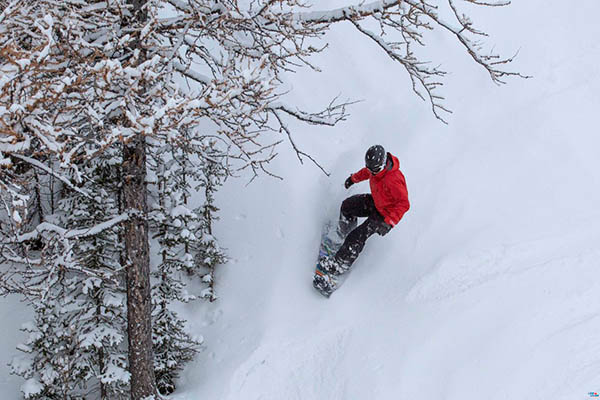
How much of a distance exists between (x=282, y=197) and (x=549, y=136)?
198 inches

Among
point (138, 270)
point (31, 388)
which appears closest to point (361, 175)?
point (138, 270)

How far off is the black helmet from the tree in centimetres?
107

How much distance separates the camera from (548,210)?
7.54 meters

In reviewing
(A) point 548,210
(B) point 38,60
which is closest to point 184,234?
(B) point 38,60

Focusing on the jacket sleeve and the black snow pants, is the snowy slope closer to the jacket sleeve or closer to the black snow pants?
the black snow pants

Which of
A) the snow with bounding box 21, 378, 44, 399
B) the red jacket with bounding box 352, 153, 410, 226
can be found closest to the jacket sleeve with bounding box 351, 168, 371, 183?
the red jacket with bounding box 352, 153, 410, 226

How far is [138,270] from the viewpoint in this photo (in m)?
6.68

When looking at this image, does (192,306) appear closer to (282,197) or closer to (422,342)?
(282,197)

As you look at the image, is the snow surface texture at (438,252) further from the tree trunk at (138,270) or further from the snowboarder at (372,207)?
the tree trunk at (138,270)

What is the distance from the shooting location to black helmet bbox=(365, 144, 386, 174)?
710 cm

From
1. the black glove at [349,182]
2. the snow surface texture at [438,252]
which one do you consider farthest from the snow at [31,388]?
the black glove at [349,182]

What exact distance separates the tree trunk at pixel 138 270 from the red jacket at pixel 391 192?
3.53 metres

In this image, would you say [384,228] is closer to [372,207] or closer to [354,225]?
[372,207]

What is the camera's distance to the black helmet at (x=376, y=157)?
710 centimetres
